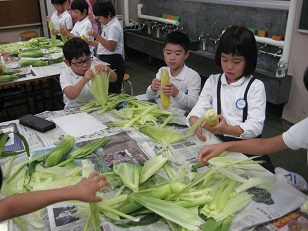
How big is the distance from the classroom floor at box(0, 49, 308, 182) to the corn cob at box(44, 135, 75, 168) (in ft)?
7.13

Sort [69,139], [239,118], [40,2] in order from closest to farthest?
[69,139]
[239,118]
[40,2]

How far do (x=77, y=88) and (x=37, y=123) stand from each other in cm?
53

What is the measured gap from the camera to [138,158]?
1.60 metres

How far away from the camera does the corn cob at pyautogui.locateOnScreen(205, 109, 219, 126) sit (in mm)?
1576

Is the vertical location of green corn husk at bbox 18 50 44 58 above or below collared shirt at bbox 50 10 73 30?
below

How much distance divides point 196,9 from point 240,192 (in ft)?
14.5

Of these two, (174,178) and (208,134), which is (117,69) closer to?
(208,134)

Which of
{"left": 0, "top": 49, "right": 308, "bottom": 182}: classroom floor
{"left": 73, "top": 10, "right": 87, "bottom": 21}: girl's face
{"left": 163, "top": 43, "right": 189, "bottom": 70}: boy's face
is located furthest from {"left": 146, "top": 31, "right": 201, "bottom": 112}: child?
{"left": 73, "top": 10, "right": 87, "bottom": 21}: girl's face

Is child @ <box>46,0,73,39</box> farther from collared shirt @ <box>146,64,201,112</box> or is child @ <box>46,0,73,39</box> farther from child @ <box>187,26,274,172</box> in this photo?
child @ <box>187,26,274,172</box>

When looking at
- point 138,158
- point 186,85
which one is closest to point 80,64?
point 186,85

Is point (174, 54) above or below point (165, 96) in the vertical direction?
above

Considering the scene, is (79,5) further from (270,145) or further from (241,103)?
(270,145)

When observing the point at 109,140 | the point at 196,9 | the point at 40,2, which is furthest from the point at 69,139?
the point at 40,2

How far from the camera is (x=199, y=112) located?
197 centimetres
